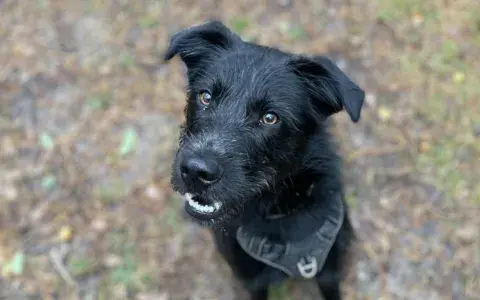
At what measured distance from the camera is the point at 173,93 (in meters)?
4.89

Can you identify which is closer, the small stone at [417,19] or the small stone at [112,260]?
the small stone at [112,260]

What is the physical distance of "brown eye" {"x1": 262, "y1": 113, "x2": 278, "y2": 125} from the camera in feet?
9.15

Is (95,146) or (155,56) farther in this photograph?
(155,56)

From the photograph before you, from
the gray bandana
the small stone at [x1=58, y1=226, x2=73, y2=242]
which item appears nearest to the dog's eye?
the gray bandana

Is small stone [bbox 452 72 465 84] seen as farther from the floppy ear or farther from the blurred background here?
the floppy ear

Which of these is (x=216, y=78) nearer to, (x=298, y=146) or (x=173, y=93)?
(x=298, y=146)

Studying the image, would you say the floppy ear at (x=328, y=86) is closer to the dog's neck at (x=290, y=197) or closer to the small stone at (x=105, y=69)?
the dog's neck at (x=290, y=197)

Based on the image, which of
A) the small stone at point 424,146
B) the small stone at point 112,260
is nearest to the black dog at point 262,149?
the small stone at point 112,260

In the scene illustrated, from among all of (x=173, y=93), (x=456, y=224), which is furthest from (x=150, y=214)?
(x=456, y=224)

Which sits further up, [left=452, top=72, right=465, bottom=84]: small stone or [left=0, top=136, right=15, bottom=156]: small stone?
[left=452, top=72, right=465, bottom=84]: small stone

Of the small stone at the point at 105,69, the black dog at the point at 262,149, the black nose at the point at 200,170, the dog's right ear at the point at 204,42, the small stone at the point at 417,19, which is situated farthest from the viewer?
the small stone at the point at 417,19

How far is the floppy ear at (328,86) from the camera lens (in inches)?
103

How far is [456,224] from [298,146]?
6.58 feet

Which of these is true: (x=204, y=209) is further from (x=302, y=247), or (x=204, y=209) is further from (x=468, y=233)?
(x=468, y=233)
